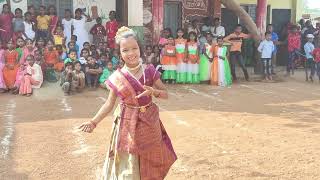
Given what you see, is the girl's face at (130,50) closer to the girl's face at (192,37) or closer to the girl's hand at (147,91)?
the girl's hand at (147,91)

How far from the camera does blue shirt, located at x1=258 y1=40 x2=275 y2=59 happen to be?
12969 mm

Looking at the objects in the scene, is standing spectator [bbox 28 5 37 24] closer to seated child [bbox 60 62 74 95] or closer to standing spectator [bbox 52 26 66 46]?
standing spectator [bbox 52 26 66 46]

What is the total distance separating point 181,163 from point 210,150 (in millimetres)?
642

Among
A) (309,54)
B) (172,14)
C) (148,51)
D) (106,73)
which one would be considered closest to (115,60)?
(106,73)

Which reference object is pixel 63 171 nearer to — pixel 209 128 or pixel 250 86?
pixel 209 128

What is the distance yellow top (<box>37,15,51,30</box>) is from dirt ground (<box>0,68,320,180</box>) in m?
1.88

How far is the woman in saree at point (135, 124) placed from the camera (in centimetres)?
344

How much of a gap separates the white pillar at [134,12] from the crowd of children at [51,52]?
0.45 metres

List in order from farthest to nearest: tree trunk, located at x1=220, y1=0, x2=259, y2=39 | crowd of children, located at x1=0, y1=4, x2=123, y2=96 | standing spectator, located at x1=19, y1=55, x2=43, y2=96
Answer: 1. tree trunk, located at x1=220, y1=0, x2=259, y2=39
2. crowd of children, located at x1=0, y1=4, x2=123, y2=96
3. standing spectator, located at x1=19, y1=55, x2=43, y2=96

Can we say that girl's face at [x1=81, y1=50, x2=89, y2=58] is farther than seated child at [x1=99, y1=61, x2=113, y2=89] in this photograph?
Yes

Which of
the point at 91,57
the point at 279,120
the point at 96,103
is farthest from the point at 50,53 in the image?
the point at 279,120

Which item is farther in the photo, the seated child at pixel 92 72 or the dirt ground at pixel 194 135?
the seated child at pixel 92 72

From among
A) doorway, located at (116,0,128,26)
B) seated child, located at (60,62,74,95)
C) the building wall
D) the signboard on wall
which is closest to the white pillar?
doorway, located at (116,0,128,26)

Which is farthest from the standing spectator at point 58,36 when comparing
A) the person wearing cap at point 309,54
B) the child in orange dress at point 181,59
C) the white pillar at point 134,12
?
the person wearing cap at point 309,54
